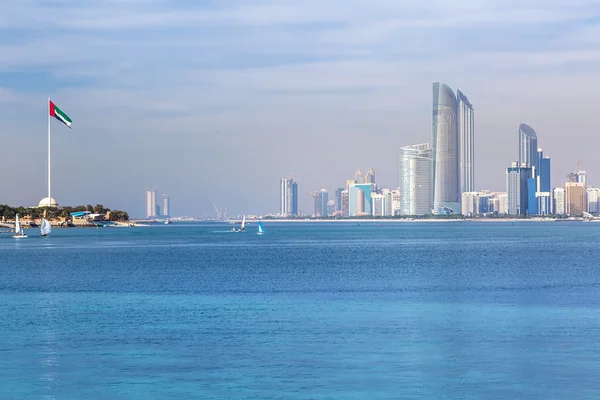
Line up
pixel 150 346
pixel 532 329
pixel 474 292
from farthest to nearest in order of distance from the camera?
1. pixel 474 292
2. pixel 532 329
3. pixel 150 346

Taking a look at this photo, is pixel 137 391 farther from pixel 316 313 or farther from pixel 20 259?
pixel 20 259

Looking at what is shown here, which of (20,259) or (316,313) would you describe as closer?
(316,313)

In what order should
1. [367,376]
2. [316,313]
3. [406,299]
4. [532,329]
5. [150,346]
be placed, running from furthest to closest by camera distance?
[406,299], [316,313], [532,329], [150,346], [367,376]

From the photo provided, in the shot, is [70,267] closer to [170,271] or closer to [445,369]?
[170,271]

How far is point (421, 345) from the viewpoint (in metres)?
31.6

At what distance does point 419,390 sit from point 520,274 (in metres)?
45.6

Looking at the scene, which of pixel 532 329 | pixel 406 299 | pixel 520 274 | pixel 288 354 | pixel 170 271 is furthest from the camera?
pixel 170 271

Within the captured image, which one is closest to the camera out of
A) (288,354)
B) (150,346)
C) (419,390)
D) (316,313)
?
(419,390)

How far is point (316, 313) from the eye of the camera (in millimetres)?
41750

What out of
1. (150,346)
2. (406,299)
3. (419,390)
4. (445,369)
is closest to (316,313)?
(406,299)

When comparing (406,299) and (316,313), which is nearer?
(316,313)

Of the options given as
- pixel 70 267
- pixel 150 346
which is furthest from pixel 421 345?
pixel 70 267

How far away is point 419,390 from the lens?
24484mm

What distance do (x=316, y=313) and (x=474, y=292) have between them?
554 inches
